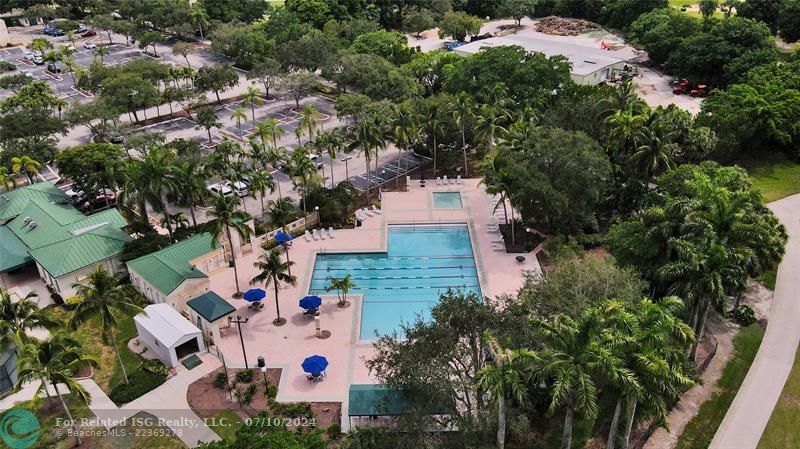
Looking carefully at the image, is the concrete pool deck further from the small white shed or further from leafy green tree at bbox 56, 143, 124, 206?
leafy green tree at bbox 56, 143, 124, 206

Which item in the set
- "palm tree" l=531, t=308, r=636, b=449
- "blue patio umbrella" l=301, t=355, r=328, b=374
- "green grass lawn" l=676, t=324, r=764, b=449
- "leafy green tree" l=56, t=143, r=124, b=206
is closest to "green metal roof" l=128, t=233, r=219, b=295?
"leafy green tree" l=56, t=143, r=124, b=206

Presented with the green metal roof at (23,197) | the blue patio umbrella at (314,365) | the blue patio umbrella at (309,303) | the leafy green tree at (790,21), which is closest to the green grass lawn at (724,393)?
the blue patio umbrella at (314,365)

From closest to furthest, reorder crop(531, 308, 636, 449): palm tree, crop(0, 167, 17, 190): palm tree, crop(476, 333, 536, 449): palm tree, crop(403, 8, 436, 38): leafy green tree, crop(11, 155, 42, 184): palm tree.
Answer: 1. crop(531, 308, 636, 449): palm tree
2. crop(476, 333, 536, 449): palm tree
3. crop(0, 167, 17, 190): palm tree
4. crop(11, 155, 42, 184): palm tree
5. crop(403, 8, 436, 38): leafy green tree

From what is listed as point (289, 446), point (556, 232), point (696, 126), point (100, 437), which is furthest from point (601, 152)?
point (100, 437)

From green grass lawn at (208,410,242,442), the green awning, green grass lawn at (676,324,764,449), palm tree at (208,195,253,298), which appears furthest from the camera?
the green awning

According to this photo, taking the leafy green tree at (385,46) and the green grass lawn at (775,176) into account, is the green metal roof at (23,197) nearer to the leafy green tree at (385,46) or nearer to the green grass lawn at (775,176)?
the leafy green tree at (385,46)

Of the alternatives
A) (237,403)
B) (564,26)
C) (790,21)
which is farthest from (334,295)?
(564,26)
